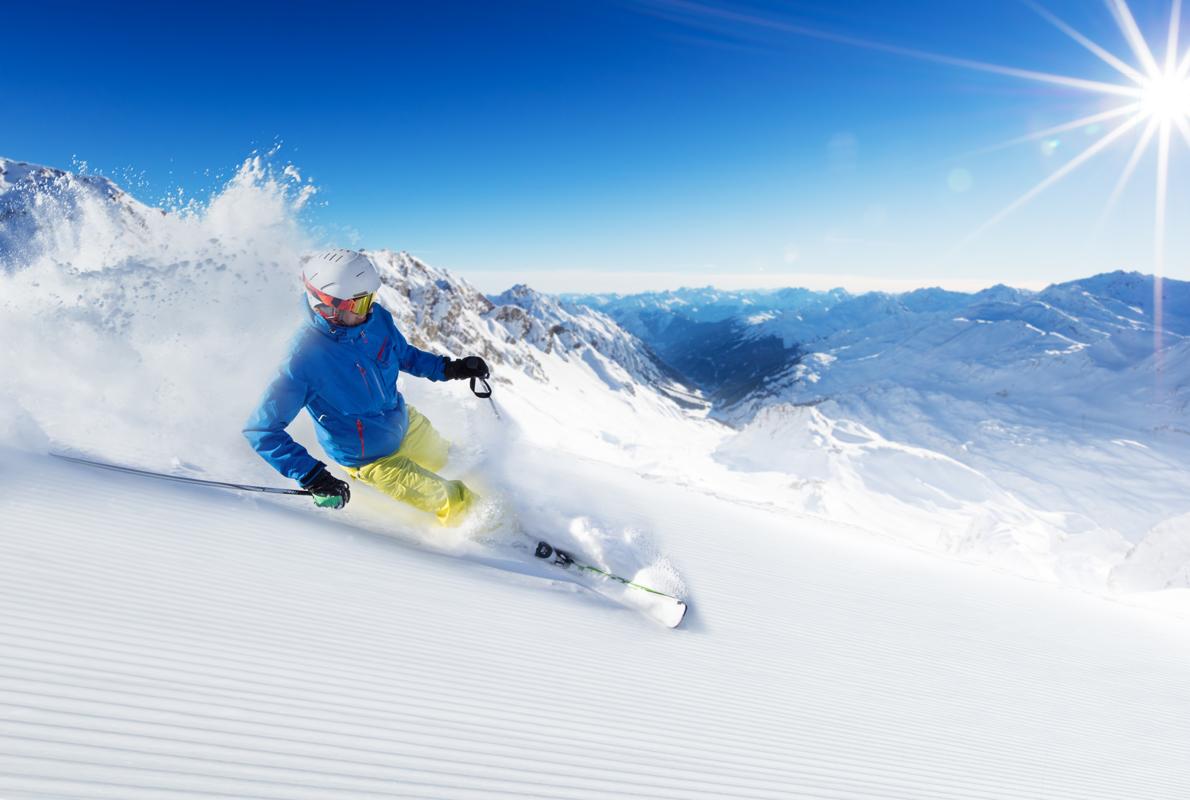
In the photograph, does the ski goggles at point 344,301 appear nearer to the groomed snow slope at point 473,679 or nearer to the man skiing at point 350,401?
the man skiing at point 350,401

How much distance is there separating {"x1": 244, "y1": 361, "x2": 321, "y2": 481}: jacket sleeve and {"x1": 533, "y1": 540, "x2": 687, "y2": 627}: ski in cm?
298

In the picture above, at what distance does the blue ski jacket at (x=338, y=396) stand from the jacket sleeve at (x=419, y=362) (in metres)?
0.02

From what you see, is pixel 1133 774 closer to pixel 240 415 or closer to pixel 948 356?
pixel 240 415

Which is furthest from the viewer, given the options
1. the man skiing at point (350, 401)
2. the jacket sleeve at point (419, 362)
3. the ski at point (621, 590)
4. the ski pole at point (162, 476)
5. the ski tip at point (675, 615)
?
the jacket sleeve at point (419, 362)

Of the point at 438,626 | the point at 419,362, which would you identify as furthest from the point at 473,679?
the point at 419,362

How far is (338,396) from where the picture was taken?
18.6 ft

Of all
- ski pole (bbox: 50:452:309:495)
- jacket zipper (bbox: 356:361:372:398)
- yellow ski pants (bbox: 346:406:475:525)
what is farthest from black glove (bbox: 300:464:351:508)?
jacket zipper (bbox: 356:361:372:398)

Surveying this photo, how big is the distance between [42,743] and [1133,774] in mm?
8589

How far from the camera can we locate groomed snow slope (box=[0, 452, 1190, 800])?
106 inches

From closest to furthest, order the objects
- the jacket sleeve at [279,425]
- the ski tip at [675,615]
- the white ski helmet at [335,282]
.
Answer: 1. the jacket sleeve at [279,425]
2. the white ski helmet at [335,282]
3. the ski tip at [675,615]

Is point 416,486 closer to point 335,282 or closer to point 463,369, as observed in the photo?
point 463,369

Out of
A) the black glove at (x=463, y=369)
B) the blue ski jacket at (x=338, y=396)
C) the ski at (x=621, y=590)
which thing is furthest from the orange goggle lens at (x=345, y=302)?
the ski at (x=621, y=590)

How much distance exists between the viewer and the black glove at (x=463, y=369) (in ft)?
23.7

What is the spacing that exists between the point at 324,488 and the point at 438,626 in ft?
6.07
